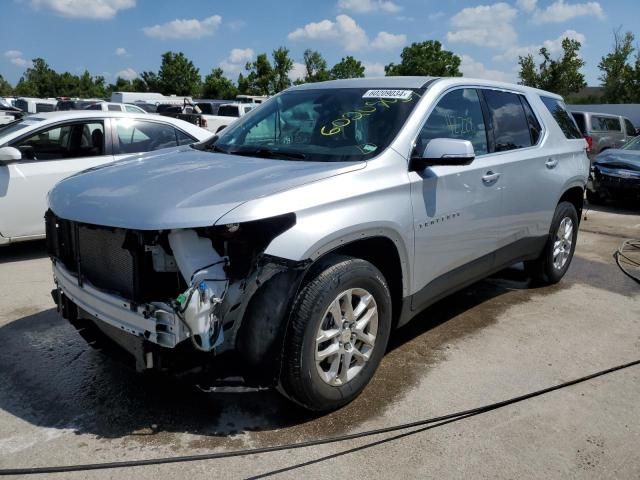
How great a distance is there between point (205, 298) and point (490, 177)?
2.42 meters

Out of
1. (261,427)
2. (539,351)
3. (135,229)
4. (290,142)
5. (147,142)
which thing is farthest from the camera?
(147,142)

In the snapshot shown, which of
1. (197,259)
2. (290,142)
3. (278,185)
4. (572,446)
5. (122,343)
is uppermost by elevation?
(290,142)

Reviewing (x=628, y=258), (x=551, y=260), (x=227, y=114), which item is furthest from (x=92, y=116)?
(x=227, y=114)

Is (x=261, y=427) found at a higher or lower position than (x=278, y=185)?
lower

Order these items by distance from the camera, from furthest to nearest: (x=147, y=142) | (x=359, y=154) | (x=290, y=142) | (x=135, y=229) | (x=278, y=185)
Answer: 1. (x=147, y=142)
2. (x=290, y=142)
3. (x=359, y=154)
4. (x=278, y=185)
5. (x=135, y=229)

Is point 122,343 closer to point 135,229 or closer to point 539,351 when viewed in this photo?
point 135,229

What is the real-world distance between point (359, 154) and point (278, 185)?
721 mm

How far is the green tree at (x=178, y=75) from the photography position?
2323 inches

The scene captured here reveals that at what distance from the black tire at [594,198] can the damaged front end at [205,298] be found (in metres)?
10.4

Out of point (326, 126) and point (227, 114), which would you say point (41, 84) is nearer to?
point (227, 114)

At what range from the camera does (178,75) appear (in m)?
59.0

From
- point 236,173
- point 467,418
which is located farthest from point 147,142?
point 467,418

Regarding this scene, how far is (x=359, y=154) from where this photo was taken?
3373 millimetres

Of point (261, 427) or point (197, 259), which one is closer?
point (197, 259)
